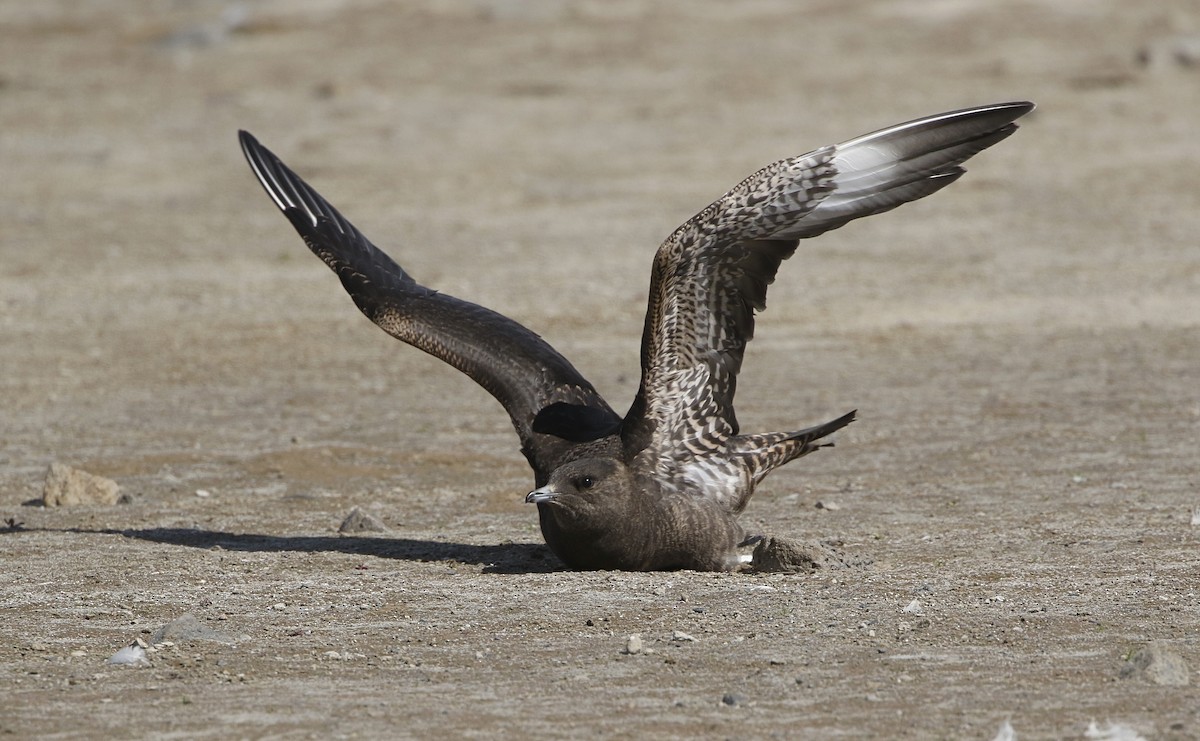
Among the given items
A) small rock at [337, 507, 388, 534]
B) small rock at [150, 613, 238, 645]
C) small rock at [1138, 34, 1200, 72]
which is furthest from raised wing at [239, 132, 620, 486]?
small rock at [1138, 34, 1200, 72]

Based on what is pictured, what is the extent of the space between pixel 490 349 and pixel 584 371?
3.59 m

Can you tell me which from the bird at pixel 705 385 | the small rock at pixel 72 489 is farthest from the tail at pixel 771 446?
the small rock at pixel 72 489

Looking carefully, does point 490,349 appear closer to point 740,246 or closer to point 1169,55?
point 740,246

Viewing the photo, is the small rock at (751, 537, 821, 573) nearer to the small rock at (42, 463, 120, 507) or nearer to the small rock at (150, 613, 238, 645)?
the small rock at (150, 613, 238, 645)

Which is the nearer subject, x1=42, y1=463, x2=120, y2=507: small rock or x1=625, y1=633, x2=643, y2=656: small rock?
x1=625, y1=633, x2=643, y2=656: small rock

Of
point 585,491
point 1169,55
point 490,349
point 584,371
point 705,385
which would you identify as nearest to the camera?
point 585,491

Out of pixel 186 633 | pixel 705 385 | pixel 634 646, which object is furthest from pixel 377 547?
pixel 634 646

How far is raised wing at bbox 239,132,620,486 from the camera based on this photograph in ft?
24.5

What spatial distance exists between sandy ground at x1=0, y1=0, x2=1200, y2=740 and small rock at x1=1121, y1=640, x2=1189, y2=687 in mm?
25

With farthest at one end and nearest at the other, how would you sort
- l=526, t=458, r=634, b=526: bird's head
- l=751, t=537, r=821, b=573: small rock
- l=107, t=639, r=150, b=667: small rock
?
l=751, t=537, r=821, b=573: small rock, l=526, t=458, r=634, b=526: bird's head, l=107, t=639, r=150, b=667: small rock

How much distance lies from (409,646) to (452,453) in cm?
354

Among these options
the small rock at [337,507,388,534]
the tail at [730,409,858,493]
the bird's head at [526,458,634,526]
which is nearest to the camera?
the bird's head at [526,458,634,526]

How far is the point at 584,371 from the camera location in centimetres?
1141

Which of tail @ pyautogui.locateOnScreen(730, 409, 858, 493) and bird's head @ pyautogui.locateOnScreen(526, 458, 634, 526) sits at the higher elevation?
tail @ pyautogui.locateOnScreen(730, 409, 858, 493)
